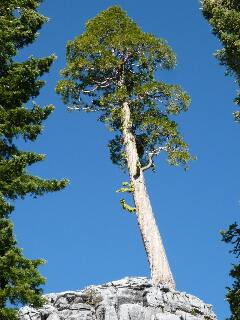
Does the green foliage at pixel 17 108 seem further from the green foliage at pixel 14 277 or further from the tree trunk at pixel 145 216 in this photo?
the tree trunk at pixel 145 216

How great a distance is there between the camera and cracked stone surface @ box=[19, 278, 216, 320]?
1567 cm

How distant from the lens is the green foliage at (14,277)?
12.0 metres

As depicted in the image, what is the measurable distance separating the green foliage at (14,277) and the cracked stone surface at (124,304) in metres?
3.38

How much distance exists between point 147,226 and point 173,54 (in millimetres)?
9816

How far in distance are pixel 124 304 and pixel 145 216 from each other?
6.38 metres

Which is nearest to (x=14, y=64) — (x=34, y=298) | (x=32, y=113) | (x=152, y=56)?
(x=32, y=113)

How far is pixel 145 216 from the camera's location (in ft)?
72.3

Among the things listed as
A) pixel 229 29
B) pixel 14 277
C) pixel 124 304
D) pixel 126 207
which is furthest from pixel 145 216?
pixel 14 277

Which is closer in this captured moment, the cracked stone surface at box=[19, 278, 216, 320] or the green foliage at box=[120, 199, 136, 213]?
the cracked stone surface at box=[19, 278, 216, 320]

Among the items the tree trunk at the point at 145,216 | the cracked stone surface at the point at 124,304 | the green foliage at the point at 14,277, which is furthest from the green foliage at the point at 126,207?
the green foliage at the point at 14,277

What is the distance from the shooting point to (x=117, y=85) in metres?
26.8

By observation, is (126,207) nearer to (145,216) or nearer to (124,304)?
(145,216)

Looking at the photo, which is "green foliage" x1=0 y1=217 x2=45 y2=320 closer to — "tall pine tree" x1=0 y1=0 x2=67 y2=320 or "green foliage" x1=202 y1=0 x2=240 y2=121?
"tall pine tree" x1=0 y1=0 x2=67 y2=320

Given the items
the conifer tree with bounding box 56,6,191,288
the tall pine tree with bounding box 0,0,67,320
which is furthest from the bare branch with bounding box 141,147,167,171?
the tall pine tree with bounding box 0,0,67,320
